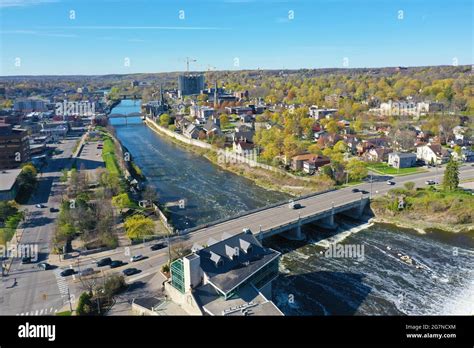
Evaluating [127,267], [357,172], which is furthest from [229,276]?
[357,172]

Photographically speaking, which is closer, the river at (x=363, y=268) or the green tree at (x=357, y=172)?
the river at (x=363, y=268)

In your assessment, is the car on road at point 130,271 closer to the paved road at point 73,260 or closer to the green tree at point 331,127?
the paved road at point 73,260

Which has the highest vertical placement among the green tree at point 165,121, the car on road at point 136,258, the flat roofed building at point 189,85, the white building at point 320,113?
the flat roofed building at point 189,85

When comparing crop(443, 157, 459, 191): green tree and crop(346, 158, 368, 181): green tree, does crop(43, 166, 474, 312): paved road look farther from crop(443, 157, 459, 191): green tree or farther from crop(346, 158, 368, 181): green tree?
crop(443, 157, 459, 191): green tree

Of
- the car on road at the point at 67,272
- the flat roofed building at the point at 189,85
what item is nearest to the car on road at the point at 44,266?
the car on road at the point at 67,272

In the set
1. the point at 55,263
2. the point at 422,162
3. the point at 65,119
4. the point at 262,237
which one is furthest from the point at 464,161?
the point at 65,119

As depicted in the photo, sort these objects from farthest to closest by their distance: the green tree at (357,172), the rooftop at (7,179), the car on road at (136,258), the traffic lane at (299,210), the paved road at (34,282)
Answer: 1. the green tree at (357,172)
2. the rooftop at (7,179)
3. the traffic lane at (299,210)
4. the car on road at (136,258)
5. the paved road at (34,282)
